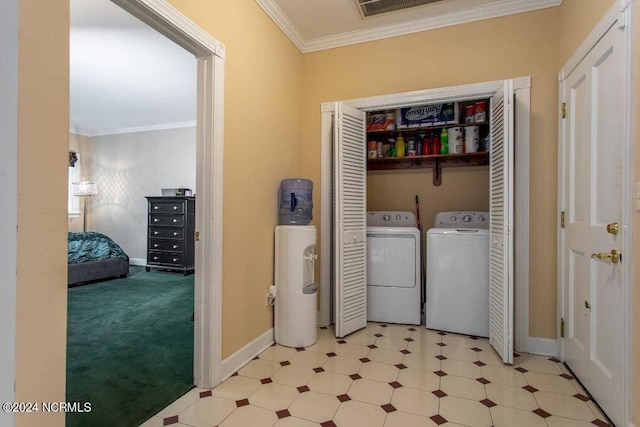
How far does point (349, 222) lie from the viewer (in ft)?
9.52

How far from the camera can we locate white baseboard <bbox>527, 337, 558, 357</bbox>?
2494mm

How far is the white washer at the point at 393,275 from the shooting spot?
3.09m

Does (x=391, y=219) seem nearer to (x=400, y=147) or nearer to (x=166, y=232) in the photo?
(x=400, y=147)

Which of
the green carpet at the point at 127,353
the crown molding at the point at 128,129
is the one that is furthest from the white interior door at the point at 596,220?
the crown molding at the point at 128,129

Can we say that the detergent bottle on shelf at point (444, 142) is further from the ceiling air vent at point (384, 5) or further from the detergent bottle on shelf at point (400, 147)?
the ceiling air vent at point (384, 5)

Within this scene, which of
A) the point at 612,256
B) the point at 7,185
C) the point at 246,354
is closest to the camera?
the point at 7,185

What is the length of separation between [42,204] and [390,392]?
1943mm

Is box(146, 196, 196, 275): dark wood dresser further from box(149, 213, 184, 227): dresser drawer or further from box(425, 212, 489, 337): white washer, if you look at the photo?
box(425, 212, 489, 337): white washer

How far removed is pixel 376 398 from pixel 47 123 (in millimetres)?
1994

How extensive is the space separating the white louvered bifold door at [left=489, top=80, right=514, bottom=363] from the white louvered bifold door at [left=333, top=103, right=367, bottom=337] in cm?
108

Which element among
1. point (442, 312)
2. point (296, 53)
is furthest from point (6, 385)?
point (296, 53)

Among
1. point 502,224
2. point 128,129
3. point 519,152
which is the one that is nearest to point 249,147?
point 502,224

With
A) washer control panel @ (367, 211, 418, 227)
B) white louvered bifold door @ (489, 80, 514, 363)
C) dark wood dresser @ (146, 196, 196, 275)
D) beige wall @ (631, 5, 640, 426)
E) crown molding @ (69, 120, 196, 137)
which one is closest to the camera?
beige wall @ (631, 5, 640, 426)

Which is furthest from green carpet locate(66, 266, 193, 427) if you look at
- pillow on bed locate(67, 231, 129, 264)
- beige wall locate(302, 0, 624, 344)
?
beige wall locate(302, 0, 624, 344)
